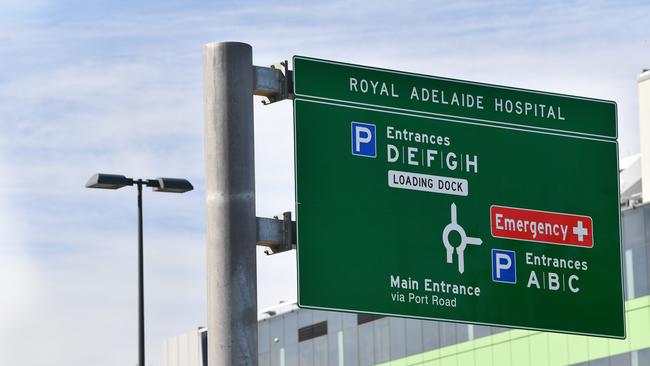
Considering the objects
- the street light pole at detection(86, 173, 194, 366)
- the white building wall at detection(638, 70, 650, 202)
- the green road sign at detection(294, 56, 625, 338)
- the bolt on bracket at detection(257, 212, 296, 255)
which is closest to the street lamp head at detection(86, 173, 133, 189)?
the street light pole at detection(86, 173, 194, 366)

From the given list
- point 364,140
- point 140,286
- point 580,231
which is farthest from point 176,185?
Answer: point 364,140

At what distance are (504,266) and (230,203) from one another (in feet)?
11.0

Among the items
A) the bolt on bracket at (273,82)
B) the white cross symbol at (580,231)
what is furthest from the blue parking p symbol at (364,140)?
the white cross symbol at (580,231)

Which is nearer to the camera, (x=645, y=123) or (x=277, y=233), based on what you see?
(x=277, y=233)

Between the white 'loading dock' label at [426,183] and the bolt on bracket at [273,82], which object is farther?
the white 'loading dock' label at [426,183]

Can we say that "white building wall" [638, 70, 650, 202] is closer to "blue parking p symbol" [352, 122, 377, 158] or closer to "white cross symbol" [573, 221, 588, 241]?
"white cross symbol" [573, 221, 588, 241]

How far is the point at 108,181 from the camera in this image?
128ft

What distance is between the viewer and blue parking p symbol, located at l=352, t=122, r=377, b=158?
16078 mm

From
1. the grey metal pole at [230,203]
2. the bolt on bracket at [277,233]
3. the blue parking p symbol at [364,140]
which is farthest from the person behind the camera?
the blue parking p symbol at [364,140]

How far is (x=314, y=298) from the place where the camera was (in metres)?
15.6

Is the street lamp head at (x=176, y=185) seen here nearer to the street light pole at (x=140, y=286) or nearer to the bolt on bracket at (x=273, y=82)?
the street light pole at (x=140, y=286)

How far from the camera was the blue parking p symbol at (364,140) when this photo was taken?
16.1 m

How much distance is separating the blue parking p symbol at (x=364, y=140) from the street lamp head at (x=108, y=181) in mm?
22738

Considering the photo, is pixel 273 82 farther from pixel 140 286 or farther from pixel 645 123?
pixel 645 123
